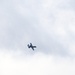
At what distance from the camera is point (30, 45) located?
98.7m
